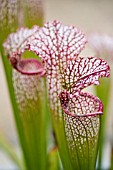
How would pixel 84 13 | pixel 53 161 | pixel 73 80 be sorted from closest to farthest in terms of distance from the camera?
1. pixel 73 80
2. pixel 53 161
3. pixel 84 13

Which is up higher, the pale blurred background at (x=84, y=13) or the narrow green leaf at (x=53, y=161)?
the pale blurred background at (x=84, y=13)

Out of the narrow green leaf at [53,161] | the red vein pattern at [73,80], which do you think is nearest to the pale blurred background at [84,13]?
the narrow green leaf at [53,161]

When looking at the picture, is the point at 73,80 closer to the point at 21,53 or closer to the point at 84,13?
the point at 21,53

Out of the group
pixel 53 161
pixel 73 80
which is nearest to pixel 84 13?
pixel 53 161

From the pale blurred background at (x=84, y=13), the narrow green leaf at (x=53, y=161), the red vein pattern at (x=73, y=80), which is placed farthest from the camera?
the pale blurred background at (x=84, y=13)

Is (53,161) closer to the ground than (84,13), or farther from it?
closer to the ground

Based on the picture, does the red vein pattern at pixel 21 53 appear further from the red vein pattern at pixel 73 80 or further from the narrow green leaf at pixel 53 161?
the narrow green leaf at pixel 53 161

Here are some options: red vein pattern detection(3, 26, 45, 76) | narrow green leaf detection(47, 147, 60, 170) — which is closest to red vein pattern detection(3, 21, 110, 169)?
red vein pattern detection(3, 26, 45, 76)

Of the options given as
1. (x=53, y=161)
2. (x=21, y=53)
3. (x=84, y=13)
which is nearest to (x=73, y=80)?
(x=21, y=53)

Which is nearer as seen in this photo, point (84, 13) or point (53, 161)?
point (53, 161)

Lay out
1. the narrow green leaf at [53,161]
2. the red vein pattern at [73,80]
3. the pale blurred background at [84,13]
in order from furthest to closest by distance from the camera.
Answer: the pale blurred background at [84,13] → the narrow green leaf at [53,161] → the red vein pattern at [73,80]

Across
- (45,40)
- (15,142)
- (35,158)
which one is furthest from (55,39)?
(15,142)

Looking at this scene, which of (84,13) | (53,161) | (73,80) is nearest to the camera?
(73,80)
